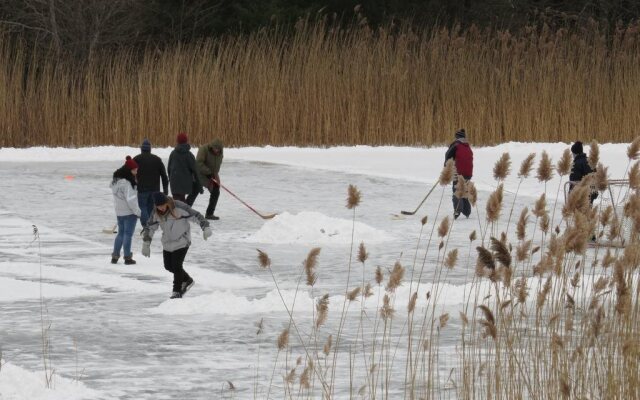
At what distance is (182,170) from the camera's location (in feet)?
53.4

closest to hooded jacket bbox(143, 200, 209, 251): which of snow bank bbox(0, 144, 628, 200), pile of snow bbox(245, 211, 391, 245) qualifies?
pile of snow bbox(245, 211, 391, 245)

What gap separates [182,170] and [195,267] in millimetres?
3648

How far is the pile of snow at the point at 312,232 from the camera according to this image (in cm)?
1461

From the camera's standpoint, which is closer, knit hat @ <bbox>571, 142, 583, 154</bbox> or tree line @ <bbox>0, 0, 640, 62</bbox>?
knit hat @ <bbox>571, 142, 583, 154</bbox>

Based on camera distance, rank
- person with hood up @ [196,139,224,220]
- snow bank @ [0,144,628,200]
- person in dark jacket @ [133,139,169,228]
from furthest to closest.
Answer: snow bank @ [0,144,628,200] → person with hood up @ [196,139,224,220] → person in dark jacket @ [133,139,169,228]

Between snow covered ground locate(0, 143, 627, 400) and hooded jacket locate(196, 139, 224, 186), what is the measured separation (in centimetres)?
64

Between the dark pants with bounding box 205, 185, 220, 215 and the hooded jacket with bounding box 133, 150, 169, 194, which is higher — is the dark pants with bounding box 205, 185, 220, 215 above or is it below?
below

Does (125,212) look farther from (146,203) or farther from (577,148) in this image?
(577,148)

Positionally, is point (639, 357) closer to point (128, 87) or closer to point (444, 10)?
point (128, 87)

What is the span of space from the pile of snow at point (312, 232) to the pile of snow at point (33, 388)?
7.30 metres

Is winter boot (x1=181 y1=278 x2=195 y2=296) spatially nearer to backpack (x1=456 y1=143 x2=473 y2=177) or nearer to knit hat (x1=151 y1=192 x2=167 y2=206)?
knit hat (x1=151 y1=192 x2=167 y2=206)

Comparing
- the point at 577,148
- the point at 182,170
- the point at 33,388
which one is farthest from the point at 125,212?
the point at 33,388

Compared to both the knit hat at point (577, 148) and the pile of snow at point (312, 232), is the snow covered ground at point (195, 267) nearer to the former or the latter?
the pile of snow at point (312, 232)

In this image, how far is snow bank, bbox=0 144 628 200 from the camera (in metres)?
23.1
